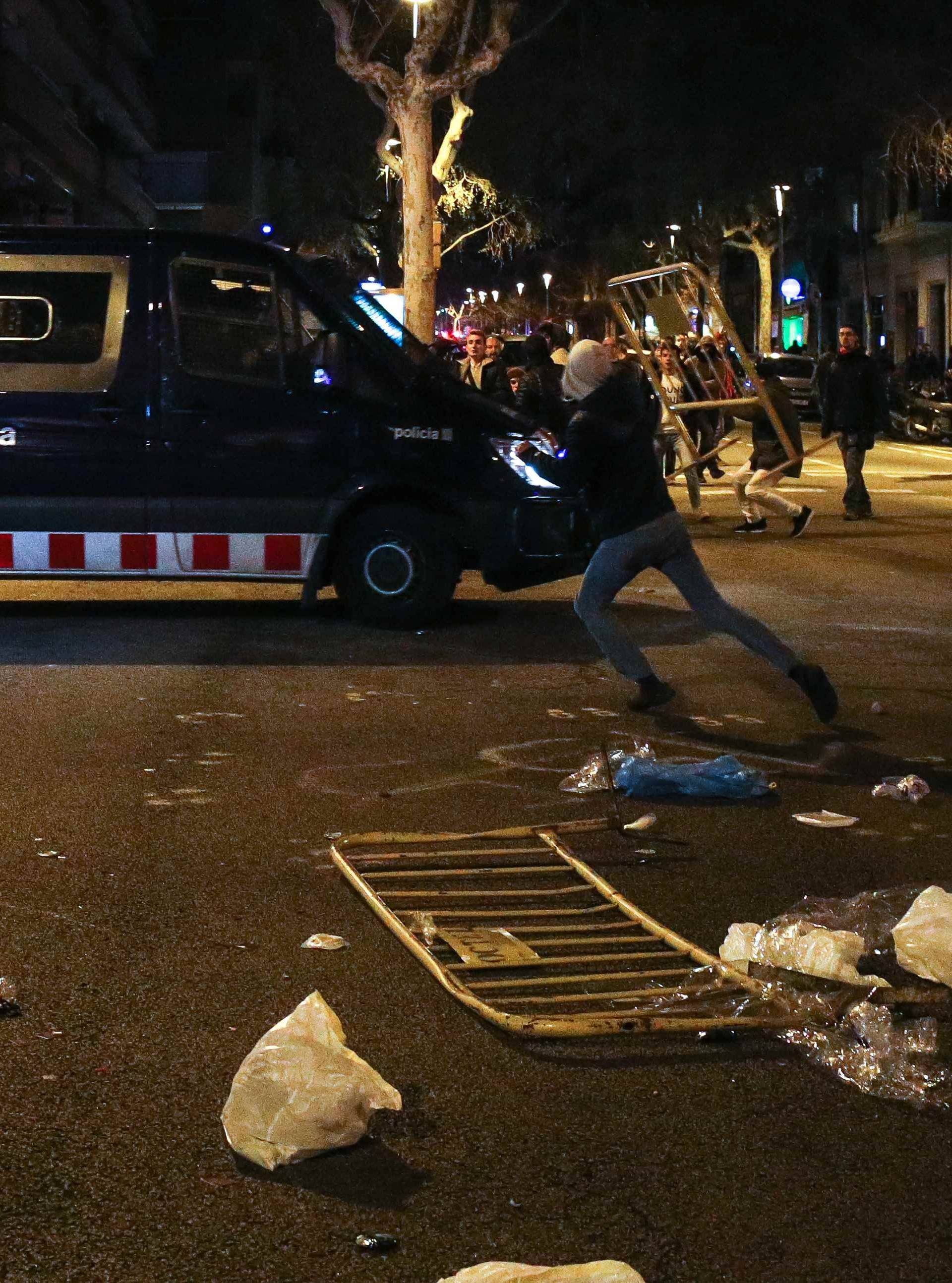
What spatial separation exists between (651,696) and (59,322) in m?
4.58

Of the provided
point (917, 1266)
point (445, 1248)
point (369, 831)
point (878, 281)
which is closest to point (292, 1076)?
point (445, 1248)

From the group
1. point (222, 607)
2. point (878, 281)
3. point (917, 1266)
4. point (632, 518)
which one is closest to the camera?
point (917, 1266)

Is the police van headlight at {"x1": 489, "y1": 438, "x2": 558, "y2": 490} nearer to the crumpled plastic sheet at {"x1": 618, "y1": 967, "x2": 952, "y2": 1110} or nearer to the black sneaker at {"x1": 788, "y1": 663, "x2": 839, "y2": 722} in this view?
the black sneaker at {"x1": 788, "y1": 663, "x2": 839, "y2": 722}

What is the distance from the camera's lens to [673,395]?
18266 millimetres

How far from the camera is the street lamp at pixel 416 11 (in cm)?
2508

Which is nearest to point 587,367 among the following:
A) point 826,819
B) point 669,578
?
point 669,578

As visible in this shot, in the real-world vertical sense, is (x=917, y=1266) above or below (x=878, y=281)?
below

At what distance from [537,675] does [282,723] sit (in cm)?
182

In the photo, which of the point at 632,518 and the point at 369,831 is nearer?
the point at 369,831

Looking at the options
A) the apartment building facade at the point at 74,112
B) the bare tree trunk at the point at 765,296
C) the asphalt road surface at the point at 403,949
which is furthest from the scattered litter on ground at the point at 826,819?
the bare tree trunk at the point at 765,296

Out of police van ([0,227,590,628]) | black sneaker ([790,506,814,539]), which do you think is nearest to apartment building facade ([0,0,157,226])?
black sneaker ([790,506,814,539])

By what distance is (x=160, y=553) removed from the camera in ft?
36.2

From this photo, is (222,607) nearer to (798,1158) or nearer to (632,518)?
(632,518)

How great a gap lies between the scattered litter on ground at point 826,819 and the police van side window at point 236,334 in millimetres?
5270
